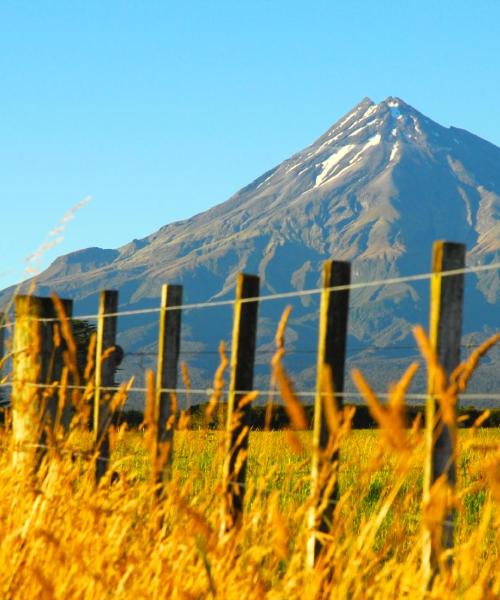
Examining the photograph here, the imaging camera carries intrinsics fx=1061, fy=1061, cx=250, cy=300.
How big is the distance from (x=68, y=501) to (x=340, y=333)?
153 cm

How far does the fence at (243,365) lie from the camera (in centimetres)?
378

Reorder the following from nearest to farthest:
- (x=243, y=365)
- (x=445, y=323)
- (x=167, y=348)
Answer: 1. (x=445, y=323)
2. (x=243, y=365)
3. (x=167, y=348)

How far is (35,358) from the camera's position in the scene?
645 cm

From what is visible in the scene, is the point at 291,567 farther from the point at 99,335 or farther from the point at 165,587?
the point at 99,335

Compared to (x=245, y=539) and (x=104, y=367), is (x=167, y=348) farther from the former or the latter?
(x=245, y=539)

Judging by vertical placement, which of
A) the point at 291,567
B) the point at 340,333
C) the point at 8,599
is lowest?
the point at 8,599

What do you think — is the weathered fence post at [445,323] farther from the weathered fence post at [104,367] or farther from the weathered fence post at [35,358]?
the weathered fence post at [104,367]

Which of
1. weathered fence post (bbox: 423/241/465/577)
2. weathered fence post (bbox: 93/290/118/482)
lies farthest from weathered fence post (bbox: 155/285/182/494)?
weathered fence post (bbox: 423/241/465/577)

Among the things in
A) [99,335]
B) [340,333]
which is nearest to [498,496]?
[340,333]

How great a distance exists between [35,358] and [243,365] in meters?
1.68

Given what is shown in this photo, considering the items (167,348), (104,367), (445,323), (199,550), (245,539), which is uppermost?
(445,323)

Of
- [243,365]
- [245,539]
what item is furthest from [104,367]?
[245,539]

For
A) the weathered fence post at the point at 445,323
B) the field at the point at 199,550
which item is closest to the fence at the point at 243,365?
the weathered fence post at the point at 445,323

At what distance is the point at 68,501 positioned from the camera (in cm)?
380
